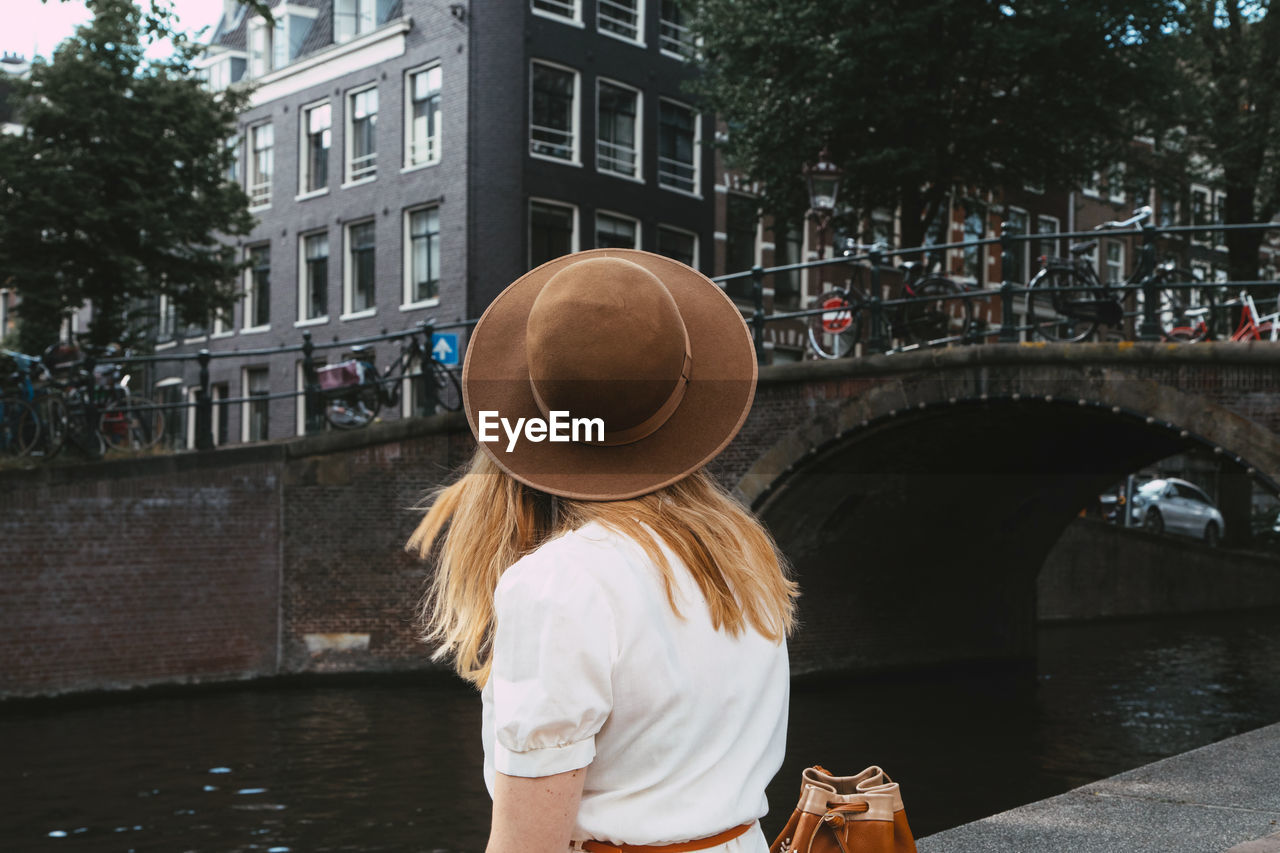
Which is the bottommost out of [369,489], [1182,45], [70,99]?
[369,489]

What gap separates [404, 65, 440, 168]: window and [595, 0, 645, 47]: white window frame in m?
2.73

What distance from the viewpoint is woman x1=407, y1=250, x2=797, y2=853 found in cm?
123

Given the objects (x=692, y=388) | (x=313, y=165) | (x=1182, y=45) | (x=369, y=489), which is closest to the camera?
(x=692, y=388)

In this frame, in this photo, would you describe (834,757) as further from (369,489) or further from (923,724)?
(369,489)

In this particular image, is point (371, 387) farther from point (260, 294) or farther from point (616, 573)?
point (616, 573)

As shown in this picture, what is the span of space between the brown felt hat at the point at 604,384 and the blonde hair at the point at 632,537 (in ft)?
0.12

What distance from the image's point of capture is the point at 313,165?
25.4 metres

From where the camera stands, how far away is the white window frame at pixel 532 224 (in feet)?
74.4

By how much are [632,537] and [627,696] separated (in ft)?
0.47

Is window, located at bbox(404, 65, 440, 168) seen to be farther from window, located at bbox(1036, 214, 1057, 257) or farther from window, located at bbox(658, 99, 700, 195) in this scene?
window, located at bbox(1036, 214, 1057, 257)

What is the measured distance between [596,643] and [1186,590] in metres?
23.7

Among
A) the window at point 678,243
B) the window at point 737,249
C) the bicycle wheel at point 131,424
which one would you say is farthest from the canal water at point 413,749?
the window at point 737,249

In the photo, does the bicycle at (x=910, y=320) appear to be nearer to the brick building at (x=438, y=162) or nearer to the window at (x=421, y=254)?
the brick building at (x=438, y=162)

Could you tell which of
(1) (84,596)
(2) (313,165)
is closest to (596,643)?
(1) (84,596)
